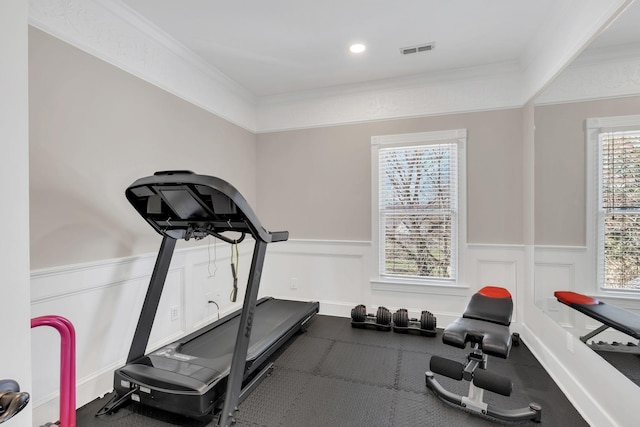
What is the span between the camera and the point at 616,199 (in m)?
1.58

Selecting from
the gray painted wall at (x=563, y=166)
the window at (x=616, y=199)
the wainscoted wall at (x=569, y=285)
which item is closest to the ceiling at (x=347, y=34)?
the gray painted wall at (x=563, y=166)

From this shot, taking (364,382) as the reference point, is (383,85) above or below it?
above

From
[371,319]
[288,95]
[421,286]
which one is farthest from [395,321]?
[288,95]

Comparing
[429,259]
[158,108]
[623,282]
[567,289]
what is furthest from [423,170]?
[158,108]

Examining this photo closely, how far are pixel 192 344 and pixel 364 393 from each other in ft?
4.55

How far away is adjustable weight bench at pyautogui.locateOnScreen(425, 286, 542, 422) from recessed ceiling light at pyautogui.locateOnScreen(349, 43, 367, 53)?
7.87 ft

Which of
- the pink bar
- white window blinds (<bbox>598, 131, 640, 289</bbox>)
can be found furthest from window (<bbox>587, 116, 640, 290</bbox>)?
the pink bar

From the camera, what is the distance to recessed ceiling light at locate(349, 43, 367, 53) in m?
2.71

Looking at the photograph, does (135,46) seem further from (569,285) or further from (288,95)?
(569,285)

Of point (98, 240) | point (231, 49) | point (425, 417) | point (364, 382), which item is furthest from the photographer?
point (231, 49)

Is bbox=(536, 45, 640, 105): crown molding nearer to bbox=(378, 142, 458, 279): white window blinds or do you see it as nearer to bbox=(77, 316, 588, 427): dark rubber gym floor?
bbox=(378, 142, 458, 279): white window blinds

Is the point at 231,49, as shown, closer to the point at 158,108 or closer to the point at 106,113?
the point at 158,108

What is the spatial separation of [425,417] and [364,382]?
19.6 inches

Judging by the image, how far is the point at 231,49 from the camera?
2754 millimetres
